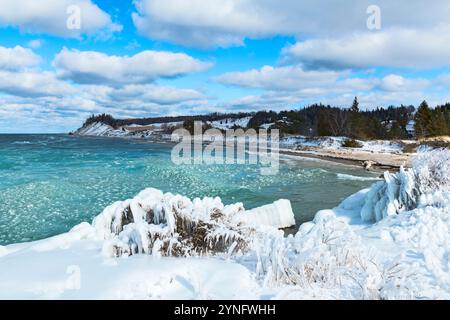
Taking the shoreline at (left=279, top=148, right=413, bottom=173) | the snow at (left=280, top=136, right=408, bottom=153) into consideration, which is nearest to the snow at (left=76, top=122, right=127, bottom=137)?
the snow at (left=280, top=136, right=408, bottom=153)

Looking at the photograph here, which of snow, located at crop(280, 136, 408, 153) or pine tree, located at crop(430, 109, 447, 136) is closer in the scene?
snow, located at crop(280, 136, 408, 153)

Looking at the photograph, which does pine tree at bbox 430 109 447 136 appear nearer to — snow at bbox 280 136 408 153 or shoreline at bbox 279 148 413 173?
snow at bbox 280 136 408 153

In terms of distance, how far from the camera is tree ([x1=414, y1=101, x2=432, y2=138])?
63219mm

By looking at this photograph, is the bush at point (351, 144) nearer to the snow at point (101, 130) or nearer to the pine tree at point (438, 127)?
the pine tree at point (438, 127)

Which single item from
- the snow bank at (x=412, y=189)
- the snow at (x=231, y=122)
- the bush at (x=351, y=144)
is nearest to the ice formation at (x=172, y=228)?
the snow bank at (x=412, y=189)

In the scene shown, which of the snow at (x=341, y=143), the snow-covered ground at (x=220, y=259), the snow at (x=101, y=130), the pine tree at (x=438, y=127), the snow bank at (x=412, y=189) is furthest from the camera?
the snow at (x=101, y=130)

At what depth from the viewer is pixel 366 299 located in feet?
13.6

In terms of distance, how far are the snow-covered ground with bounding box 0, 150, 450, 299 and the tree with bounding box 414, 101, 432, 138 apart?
6310cm

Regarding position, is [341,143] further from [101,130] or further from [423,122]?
[101,130]

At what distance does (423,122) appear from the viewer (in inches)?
2544

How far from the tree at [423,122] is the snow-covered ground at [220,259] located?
6310 centimetres

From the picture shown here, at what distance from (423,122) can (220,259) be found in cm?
7016

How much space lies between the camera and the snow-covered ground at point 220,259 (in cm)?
446

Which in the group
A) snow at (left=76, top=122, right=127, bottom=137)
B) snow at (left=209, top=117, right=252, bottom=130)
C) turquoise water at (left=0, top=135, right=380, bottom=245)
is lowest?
turquoise water at (left=0, top=135, right=380, bottom=245)
